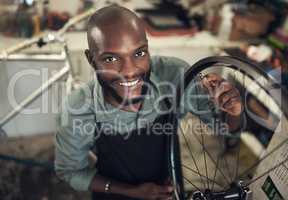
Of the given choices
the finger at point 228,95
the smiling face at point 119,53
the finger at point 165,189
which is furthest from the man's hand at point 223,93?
the finger at point 165,189

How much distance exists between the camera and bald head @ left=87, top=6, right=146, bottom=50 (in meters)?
0.67

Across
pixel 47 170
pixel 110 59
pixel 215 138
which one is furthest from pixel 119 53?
pixel 47 170

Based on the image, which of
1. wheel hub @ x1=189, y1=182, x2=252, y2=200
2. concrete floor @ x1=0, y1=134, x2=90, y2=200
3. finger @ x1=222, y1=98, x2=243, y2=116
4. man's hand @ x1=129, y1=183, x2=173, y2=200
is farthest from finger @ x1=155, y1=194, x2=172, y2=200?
concrete floor @ x1=0, y1=134, x2=90, y2=200

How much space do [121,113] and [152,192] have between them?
0.84 feet

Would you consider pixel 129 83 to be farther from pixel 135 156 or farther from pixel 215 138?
pixel 215 138

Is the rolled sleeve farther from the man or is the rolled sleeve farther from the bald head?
the bald head

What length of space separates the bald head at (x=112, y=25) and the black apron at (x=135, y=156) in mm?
308

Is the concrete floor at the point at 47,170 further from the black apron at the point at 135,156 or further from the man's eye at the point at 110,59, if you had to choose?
the man's eye at the point at 110,59

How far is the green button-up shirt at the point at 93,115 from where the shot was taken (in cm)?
85

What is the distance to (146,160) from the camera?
3.27 ft

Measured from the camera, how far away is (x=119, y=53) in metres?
0.68

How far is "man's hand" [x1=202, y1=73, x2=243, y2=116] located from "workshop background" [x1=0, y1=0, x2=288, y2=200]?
244 mm

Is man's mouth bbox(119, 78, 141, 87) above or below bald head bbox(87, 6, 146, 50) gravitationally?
below

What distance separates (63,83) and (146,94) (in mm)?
539
